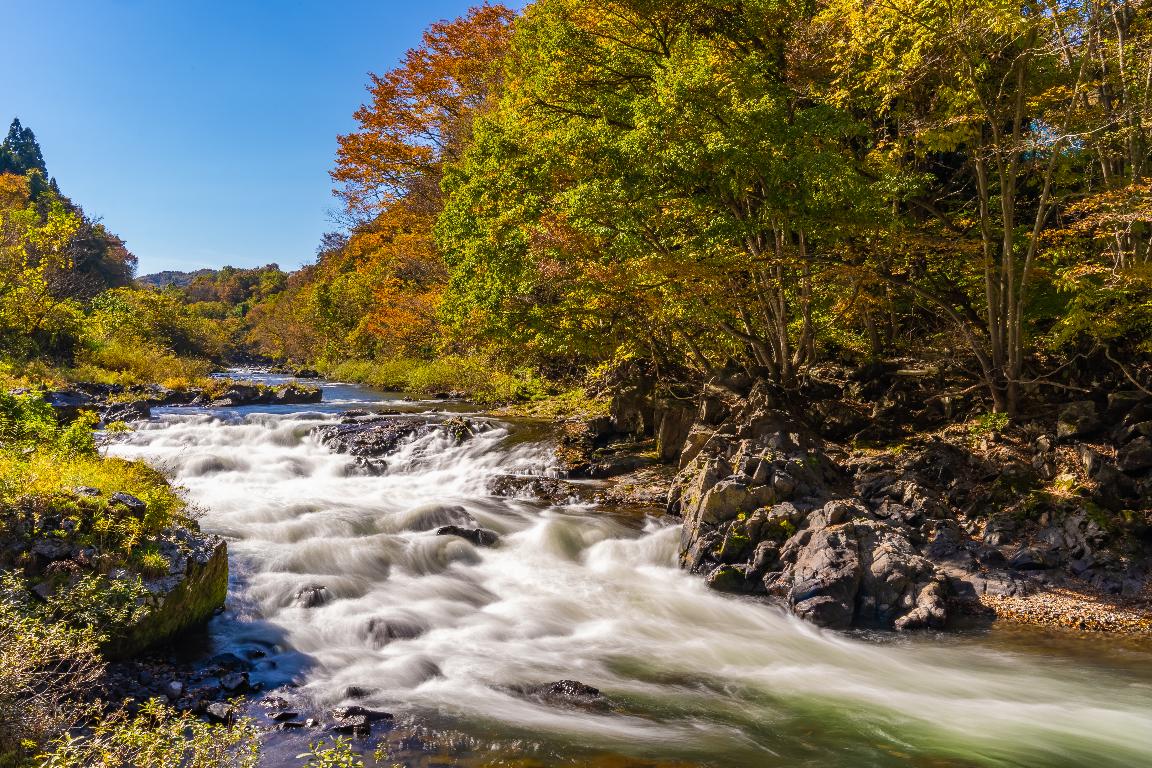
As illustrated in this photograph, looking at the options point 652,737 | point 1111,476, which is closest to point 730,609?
Answer: point 652,737

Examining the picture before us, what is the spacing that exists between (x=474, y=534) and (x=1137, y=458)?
31.5 feet

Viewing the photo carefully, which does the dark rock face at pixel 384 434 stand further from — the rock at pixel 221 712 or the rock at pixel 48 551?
the rock at pixel 221 712

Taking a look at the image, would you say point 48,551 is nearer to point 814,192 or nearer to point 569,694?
point 569,694

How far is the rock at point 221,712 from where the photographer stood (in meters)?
5.21

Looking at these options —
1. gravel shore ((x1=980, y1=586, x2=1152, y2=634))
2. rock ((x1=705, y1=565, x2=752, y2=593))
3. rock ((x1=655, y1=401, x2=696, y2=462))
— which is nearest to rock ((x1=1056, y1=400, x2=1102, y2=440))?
gravel shore ((x1=980, y1=586, x2=1152, y2=634))

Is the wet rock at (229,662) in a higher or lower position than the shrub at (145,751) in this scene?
lower

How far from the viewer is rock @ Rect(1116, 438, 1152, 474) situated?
931 centimetres

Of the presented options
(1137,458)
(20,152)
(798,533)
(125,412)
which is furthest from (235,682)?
(20,152)

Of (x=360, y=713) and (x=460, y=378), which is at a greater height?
(x=460, y=378)

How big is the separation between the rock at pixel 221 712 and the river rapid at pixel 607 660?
1.93 feet

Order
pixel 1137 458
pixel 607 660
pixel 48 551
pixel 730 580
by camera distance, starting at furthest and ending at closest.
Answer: pixel 1137 458, pixel 730 580, pixel 607 660, pixel 48 551

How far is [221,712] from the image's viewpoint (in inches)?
207

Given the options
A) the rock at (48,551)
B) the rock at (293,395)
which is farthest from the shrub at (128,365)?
the rock at (48,551)

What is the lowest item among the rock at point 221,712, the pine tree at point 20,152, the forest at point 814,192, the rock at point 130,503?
the rock at point 221,712
